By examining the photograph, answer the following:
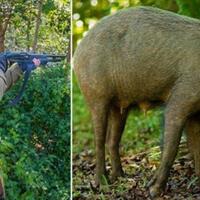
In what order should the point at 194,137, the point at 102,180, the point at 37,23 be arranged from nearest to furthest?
1. the point at 37,23
2. the point at 194,137
3. the point at 102,180

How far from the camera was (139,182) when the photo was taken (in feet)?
12.8

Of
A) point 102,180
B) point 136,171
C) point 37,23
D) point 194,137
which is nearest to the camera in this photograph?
point 37,23

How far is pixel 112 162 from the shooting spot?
3.96m

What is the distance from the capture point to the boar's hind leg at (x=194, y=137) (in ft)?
12.1

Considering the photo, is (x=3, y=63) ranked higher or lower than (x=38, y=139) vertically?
higher

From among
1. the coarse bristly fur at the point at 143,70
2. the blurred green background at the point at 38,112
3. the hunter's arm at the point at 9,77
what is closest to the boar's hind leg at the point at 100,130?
the coarse bristly fur at the point at 143,70

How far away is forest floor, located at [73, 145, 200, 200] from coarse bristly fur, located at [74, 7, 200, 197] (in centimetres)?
9

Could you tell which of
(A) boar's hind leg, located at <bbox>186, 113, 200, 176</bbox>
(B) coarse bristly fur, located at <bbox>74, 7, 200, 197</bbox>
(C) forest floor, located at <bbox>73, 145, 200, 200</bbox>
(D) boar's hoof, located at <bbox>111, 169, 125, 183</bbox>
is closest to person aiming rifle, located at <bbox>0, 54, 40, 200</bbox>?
(B) coarse bristly fur, located at <bbox>74, 7, 200, 197</bbox>

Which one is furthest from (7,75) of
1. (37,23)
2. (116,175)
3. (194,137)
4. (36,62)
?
(194,137)

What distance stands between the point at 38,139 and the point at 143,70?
22.3 inches

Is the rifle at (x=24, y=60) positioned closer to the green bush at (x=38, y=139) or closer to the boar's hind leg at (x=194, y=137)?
the green bush at (x=38, y=139)

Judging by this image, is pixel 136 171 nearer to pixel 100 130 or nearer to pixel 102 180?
pixel 102 180

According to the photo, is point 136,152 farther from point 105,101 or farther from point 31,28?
point 31,28

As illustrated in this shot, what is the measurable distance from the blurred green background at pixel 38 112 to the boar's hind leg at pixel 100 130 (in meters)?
0.22
